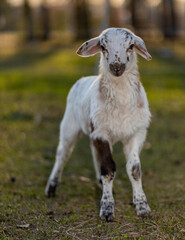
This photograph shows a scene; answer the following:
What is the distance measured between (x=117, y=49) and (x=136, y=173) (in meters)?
1.33

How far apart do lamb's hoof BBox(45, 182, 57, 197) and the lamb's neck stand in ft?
4.61

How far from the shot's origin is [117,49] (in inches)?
175

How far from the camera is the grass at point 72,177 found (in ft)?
13.6

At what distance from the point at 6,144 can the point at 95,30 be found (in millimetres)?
23711

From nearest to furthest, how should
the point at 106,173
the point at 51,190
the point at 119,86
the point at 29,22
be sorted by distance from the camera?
1. the point at 106,173
2. the point at 119,86
3. the point at 51,190
4. the point at 29,22

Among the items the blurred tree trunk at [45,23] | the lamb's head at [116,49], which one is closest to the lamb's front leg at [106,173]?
the lamb's head at [116,49]

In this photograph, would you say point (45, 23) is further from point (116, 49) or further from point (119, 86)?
point (116, 49)

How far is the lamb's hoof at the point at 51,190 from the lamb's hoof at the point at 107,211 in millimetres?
1045

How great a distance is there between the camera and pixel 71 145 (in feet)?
→ 18.4

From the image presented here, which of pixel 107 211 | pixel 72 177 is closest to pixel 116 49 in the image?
pixel 107 211

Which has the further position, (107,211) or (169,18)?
(169,18)

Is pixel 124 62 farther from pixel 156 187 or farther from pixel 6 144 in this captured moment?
pixel 6 144

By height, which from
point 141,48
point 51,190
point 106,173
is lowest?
point 51,190

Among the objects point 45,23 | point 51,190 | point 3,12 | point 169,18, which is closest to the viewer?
point 51,190
